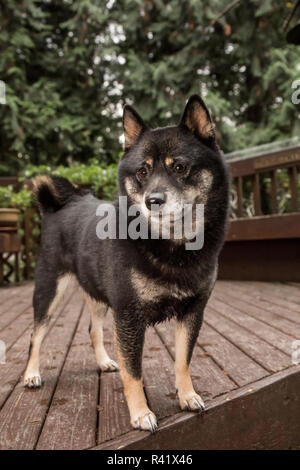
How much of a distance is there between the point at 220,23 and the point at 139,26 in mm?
1809

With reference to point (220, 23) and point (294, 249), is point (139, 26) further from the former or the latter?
point (294, 249)

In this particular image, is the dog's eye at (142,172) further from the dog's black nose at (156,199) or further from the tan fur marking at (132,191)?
the dog's black nose at (156,199)

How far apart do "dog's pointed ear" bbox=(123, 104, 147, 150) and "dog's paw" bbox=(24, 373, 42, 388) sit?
51.3 inches

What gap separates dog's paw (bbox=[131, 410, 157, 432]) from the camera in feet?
5.50

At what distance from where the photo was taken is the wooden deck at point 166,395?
66.9 inches

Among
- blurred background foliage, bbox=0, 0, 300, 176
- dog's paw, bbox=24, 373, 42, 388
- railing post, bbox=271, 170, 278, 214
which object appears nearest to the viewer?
dog's paw, bbox=24, 373, 42, 388

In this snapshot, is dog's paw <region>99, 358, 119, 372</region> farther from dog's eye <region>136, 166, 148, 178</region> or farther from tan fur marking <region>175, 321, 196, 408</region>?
dog's eye <region>136, 166, 148, 178</region>

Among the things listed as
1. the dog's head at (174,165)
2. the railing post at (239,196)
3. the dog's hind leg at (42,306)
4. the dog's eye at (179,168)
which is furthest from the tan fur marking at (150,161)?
the railing post at (239,196)

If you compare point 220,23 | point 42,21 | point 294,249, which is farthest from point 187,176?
point 42,21

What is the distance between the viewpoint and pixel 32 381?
2203 millimetres

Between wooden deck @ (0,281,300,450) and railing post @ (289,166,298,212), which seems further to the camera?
railing post @ (289,166,298,212)

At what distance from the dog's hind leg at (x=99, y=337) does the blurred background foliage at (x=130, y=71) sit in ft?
21.8

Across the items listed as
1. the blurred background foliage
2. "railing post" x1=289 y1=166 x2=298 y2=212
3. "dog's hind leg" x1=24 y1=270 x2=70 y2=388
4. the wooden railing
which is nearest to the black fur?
"dog's hind leg" x1=24 y1=270 x2=70 y2=388

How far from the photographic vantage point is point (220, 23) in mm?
8766
